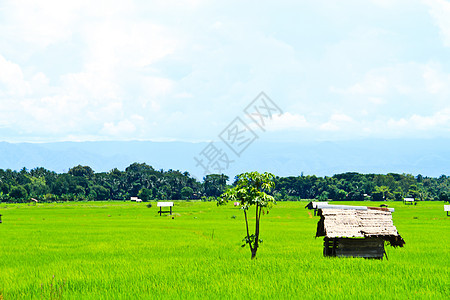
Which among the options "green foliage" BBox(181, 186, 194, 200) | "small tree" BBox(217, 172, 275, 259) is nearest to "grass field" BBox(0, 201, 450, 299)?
"small tree" BBox(217, 172, 275, 259)

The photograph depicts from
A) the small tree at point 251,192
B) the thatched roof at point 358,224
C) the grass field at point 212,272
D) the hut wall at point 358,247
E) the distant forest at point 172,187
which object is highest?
the distant forest at point 172,187

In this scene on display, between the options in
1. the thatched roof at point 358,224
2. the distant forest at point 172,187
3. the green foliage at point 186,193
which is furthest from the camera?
the green foliage at point 186,193

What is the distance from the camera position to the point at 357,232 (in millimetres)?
21484

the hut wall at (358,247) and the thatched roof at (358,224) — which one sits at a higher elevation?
the thatched roof at (358,224)

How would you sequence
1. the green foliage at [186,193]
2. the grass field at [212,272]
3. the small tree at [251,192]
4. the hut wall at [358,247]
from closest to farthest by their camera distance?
1. the grass field at [212,272]
2. the small tree at [251,192]
3. the hut wall at [358,247]
4. the green foliage at [186,193]

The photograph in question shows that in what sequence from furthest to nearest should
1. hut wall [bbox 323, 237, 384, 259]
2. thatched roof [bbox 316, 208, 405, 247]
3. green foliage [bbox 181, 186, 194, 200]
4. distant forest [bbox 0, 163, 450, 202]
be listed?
green foliage [bbox 181, 186, 194, 200], distant forest [bbox 0, 163, 450, 202], hut wall [bbox 323, 237, 384, 259], thatched roof [bbox 316, 208, 405, 247]

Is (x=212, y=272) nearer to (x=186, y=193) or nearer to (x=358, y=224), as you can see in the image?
(x=358, y=224)

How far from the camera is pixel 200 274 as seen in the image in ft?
62.4

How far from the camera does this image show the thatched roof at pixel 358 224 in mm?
21467

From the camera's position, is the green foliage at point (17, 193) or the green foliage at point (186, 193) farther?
the green foliage at point (186, 193)

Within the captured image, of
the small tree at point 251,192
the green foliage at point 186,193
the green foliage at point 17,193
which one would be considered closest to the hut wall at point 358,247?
the small tree at point 251,192

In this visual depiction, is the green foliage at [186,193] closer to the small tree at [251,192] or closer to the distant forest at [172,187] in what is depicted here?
the distant forest at [172,187]

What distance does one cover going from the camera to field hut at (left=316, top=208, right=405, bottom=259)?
21.6 m

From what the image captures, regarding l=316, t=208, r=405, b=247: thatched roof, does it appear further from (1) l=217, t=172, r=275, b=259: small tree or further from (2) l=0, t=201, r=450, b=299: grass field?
(1) l=217, t=172, r=275, b=259: small tree
